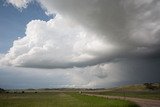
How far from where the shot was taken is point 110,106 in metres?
47.0

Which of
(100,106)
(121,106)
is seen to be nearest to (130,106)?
(121,106)

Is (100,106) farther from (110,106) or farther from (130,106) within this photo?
(130,106)

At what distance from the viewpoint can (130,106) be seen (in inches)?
1818

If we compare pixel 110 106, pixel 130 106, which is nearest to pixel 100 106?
pixel 110 106

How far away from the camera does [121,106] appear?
152 feet

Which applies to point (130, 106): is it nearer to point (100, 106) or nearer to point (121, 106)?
point (121, 106)

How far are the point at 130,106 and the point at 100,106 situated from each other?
527 centimetres

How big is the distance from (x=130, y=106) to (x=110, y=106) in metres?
3.49

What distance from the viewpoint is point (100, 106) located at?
155ft

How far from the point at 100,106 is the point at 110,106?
1.79m

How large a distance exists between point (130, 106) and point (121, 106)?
1560mm
